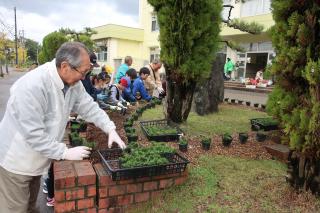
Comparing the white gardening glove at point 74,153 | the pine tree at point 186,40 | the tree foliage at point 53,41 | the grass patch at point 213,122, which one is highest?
the tree foliage at point 53,41

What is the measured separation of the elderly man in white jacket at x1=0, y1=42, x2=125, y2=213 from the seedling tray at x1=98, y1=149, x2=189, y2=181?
1.27 feet

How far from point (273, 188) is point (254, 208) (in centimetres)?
46

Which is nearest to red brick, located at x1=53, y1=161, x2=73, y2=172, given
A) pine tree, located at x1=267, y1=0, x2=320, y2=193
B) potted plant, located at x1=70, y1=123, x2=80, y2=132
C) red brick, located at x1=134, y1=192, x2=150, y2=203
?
red brick, located at x1=134, y1=192, x2=150, y2=203

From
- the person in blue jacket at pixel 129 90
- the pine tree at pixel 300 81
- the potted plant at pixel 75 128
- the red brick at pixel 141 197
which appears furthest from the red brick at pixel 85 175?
the person in blue jacket at pixel 129 90

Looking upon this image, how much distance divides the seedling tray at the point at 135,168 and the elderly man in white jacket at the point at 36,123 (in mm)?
387

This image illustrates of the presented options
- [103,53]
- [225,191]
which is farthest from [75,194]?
[103,53]

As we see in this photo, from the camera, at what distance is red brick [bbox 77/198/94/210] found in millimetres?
2722

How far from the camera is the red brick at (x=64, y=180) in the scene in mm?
2584

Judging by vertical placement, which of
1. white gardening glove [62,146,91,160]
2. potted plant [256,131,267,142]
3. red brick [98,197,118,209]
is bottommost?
red brick [98,197,118,209]

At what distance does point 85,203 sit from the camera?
2.74m

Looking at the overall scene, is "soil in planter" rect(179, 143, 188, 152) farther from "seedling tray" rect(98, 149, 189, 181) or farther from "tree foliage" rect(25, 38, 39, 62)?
"tree foliage" rect(25, 38, 39, 62)

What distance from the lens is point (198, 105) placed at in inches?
287

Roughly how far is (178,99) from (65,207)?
330cm

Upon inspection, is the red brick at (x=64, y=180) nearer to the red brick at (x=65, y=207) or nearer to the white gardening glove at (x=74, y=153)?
the red brick at (x=65, y=207)
